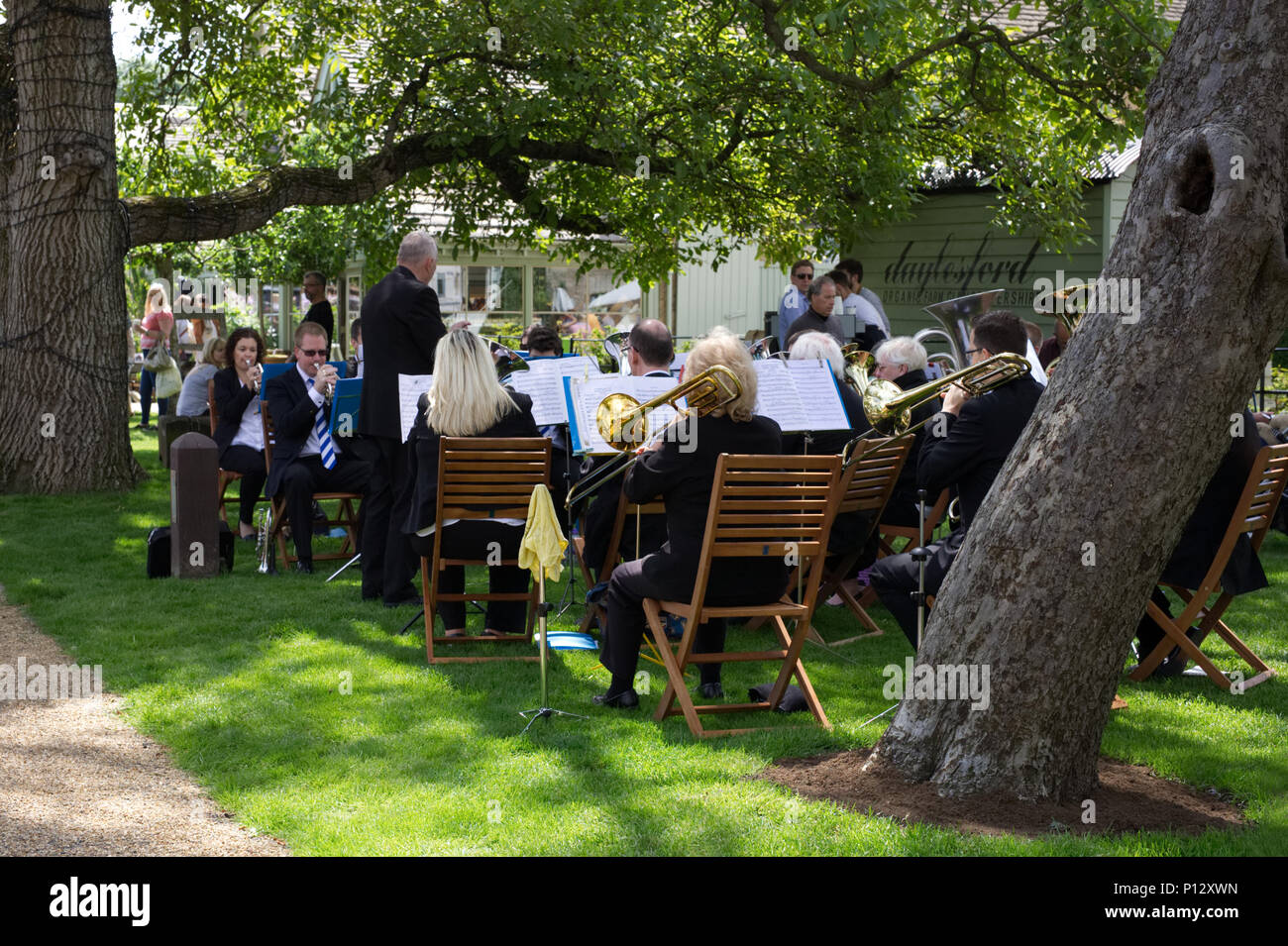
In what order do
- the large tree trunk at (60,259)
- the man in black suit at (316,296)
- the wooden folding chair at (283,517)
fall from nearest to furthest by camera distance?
1. the wooden folding chair at (283,517)
2. the large tree trunk at (60,259)
3. the man in black suit at (316,296)

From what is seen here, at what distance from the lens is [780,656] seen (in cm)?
593

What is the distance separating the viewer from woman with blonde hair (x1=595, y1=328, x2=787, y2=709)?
575cm

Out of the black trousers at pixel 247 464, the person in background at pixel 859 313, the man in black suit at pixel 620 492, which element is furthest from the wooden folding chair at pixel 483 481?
the person in background at pixel 859 313

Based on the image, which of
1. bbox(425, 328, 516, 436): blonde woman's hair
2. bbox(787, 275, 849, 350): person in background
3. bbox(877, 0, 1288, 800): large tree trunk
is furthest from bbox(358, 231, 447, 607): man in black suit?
bbox(877, 0, 1288, 800): large tree trunk

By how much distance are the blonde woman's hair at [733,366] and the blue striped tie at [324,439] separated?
3.88m

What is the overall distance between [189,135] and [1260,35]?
56.2 feet

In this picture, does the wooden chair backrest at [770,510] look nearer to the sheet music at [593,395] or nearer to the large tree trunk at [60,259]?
the sheet music at [593,395]

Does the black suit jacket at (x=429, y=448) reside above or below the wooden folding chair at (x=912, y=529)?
above

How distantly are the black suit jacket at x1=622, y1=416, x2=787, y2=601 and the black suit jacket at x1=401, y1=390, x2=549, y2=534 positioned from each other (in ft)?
4.77

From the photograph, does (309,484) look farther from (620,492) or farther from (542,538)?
(542,538)

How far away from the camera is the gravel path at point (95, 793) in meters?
4.43

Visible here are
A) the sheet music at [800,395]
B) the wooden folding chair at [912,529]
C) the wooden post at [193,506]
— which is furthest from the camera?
the wooden post at [193,506]

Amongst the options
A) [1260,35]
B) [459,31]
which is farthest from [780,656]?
[459,31]

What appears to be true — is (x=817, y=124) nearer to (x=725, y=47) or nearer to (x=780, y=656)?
(x=725, y=47)
